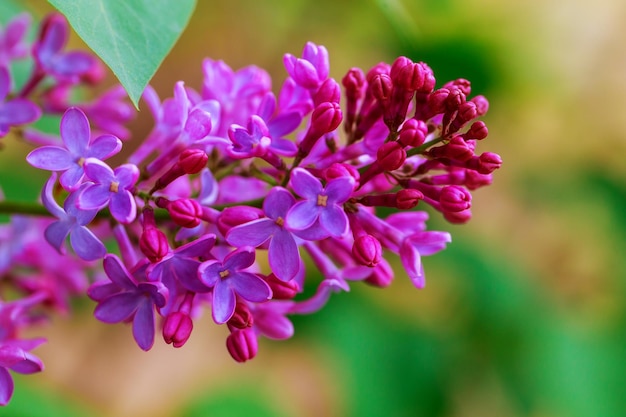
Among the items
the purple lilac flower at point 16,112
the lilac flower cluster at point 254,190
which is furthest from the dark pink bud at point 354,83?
the purple lilac flower at point 16,112

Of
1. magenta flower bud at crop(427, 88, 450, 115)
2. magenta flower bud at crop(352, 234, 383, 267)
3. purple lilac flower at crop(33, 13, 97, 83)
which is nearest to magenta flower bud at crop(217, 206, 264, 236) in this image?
magenta flower bud at crop(352, 234, 383, 267)

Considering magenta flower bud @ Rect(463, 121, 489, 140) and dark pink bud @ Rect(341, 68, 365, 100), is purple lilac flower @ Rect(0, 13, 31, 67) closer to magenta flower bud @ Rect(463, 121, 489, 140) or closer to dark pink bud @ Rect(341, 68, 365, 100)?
dark pink bud @ Rect(341, 68, 365, 100)

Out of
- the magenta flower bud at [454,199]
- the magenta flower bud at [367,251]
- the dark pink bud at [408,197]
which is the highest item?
the magenta flower bud at [454,199]

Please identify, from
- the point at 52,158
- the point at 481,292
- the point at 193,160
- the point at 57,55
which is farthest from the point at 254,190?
the point at 481,292

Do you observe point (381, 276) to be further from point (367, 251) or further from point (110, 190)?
point (110, 190)

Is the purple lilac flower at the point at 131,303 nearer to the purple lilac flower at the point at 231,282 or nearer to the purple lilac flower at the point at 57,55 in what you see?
the purple lilac flower at the point at 231,282

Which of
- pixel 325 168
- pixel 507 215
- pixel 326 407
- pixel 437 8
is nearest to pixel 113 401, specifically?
pixel 326 407
